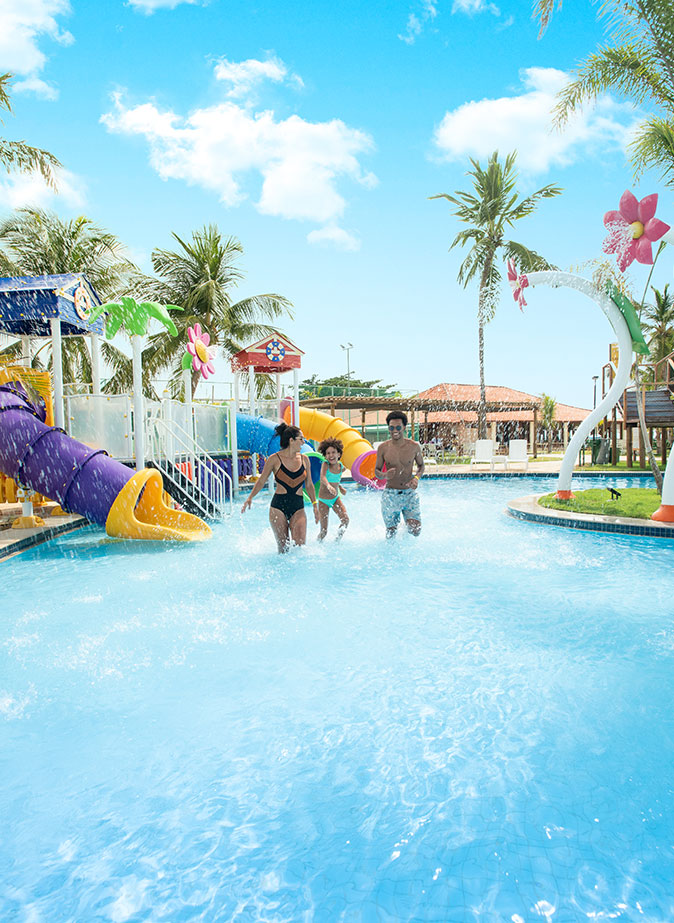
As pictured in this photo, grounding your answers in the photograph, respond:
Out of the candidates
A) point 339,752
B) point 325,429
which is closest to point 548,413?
point 325,429

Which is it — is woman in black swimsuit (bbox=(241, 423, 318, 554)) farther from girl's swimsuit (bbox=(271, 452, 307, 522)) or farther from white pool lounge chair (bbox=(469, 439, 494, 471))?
white pool lounge chair (bbox=(469, 439, 494, 471))

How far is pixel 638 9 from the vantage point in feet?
32.7

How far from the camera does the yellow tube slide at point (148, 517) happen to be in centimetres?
827

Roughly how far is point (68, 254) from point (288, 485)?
60.6ft

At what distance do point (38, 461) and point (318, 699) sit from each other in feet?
20.9

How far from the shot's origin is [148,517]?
8.91m

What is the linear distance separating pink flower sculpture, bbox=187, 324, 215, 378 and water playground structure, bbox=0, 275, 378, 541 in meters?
0.05

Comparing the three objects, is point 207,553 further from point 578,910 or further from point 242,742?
point 578,910

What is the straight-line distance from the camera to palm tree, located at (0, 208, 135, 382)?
20.4 meters

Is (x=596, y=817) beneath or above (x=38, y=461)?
beneath

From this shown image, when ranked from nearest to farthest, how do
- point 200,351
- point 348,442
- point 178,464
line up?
point 178,464
point 200,351
point 348,442

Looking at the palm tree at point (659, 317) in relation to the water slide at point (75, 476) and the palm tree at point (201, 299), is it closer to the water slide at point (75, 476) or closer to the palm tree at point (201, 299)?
the palm tree at point (201, 299)

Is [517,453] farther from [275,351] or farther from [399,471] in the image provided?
[399,471]

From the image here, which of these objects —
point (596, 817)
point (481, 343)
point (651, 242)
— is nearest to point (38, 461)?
point (596, 817)
